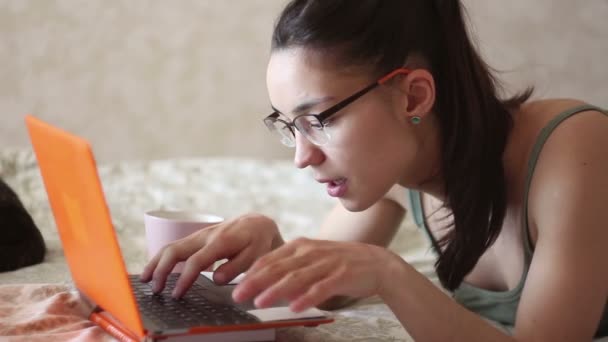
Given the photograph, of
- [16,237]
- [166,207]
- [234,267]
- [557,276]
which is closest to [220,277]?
[234,267]

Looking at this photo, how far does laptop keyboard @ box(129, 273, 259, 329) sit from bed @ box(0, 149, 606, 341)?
0.07 metres

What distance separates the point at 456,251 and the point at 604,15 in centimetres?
134

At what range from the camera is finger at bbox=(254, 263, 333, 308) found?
2.34ft

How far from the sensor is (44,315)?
91cm

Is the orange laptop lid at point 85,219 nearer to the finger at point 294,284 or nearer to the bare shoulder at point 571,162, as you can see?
the finger at point 294,284

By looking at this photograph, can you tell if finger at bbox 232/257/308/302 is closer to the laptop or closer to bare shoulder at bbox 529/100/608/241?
the laptop

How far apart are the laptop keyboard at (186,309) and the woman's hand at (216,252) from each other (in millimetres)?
15

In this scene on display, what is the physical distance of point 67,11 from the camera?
240cm

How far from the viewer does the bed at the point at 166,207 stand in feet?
3.04

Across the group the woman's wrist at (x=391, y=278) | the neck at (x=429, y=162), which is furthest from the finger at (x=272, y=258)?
the neck at (x=429, y=162)

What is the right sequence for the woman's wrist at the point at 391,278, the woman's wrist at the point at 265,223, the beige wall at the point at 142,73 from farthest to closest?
1. the beige wall at the point at 142,73
2. the woman's wrist at the point at 265,223
3. the woman's wrist at the point at 391,278

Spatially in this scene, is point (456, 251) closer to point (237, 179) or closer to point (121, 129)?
point (237, 179)

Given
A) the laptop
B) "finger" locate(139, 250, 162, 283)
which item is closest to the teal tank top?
the laptop

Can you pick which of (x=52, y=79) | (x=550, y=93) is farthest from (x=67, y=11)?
(x=550, y=93)
